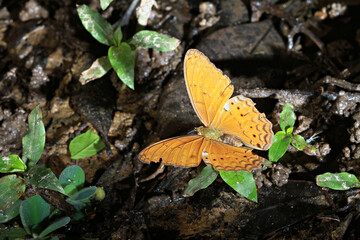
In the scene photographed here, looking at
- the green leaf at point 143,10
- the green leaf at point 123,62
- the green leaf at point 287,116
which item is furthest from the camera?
the green leaf at point 143,10

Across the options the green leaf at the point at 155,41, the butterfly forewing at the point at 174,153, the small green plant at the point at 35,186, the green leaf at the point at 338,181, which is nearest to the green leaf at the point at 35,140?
the small green plant at the point at 35,186

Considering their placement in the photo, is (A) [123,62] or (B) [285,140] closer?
(B) [285,140]

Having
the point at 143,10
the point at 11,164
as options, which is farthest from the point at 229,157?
the point at 143,10

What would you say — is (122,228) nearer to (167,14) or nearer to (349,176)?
(349,176)

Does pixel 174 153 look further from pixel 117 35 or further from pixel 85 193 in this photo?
pixel 117 35

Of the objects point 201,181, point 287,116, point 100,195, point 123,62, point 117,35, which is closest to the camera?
point 201,181

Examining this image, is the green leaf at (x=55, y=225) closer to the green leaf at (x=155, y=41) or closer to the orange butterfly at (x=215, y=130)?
the orange butterfly at (x=215, y=130)

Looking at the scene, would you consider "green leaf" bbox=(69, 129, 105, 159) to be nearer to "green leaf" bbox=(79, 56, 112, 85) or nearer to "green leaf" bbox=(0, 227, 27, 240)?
"green leaf" bbox=(79, 56, 112, 85)
